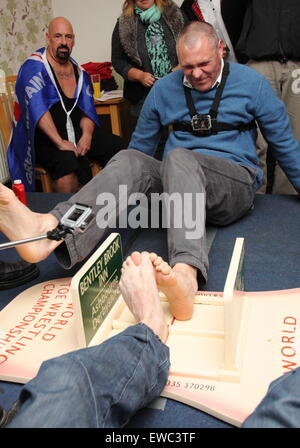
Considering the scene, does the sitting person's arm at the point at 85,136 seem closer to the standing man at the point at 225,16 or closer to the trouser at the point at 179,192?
the standing man at the point at 225,16

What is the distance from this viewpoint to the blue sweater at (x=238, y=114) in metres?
1.60

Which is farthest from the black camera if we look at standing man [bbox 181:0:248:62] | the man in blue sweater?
standing man [bbox 181:0:248:62]

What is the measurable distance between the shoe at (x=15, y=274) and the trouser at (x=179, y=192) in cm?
26

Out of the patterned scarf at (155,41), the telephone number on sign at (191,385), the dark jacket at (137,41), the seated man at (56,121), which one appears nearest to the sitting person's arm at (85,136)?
the seated man at (56,121)

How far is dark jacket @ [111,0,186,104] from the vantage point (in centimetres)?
238

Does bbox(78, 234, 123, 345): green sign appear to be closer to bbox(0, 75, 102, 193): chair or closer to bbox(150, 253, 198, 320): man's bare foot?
bbox(150, 253, 198, 320): man's bare foot

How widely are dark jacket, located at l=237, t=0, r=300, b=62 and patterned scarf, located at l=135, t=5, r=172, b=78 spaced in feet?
1.45

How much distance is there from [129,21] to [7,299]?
1.65m

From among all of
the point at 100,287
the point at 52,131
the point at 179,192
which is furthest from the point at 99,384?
the point at 52,131

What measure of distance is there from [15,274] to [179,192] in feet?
1.93

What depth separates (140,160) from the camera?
153cm

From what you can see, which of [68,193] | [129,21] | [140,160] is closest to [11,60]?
[129,21]

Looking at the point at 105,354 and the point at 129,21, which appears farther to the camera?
the point at 129,21
